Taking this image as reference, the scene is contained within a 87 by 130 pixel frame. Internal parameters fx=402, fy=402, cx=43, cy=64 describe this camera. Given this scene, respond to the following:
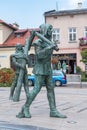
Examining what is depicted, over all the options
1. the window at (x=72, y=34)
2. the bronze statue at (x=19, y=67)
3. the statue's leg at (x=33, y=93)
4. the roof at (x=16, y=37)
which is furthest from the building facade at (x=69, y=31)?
the statue's leg at (x=33, y=93)

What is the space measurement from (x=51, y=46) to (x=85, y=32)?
132ft

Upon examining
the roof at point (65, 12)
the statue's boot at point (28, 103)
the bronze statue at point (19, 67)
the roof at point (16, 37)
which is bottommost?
the statue's boot at point (28, 103)

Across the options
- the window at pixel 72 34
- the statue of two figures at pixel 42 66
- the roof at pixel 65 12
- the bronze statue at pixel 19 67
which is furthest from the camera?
the window at pixel 72 34

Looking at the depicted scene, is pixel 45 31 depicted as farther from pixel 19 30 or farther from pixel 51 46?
pixel 19 30

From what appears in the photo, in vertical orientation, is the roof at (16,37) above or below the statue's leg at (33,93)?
above

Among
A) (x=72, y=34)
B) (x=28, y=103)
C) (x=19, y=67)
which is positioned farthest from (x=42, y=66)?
(x=72, y=34)

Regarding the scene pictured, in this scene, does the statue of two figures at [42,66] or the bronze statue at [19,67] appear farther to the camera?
the bronze statue at [19,67]

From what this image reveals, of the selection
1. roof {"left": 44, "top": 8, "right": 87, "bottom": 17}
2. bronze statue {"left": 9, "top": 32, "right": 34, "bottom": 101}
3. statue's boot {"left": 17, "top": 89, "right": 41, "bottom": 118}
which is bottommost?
statue's boot {"left": 17, "top": 89, "right": 41, "bottom": 118}

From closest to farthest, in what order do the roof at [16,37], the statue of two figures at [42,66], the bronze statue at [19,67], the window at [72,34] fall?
the statue of two figures at [42,66] < the bronze statue at [19,67] < the roof at [16,37] < the window at [72,34]

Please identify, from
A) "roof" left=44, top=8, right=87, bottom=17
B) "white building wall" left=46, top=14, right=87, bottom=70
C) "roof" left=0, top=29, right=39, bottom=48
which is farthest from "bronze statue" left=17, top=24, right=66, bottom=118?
"roof" left=44, top=8, right=87, bottom=17

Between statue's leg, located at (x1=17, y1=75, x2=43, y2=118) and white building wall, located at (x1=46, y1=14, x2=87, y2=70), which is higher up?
white building wall, located at (x1=46, y1=14, x2=87, y2=70)

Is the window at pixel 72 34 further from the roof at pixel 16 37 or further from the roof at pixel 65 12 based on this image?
the roof at pixel 16 37

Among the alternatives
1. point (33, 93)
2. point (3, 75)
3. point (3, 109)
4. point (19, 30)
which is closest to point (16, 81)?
point (3, 109)

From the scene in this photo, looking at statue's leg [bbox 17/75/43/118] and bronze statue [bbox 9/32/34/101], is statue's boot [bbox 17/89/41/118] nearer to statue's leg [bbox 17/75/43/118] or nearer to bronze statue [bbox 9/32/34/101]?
statue's leg [bbox 17/75/43/118]
